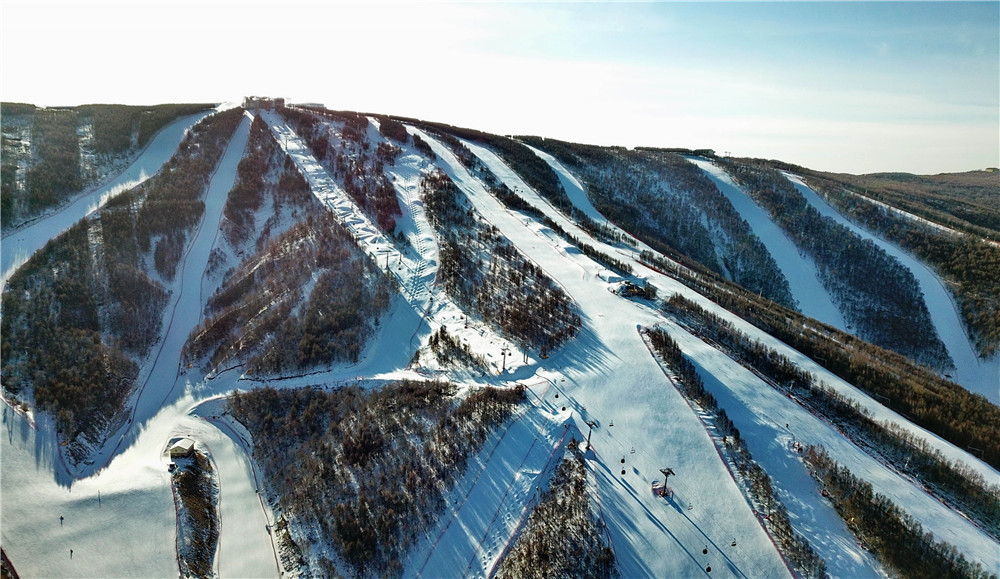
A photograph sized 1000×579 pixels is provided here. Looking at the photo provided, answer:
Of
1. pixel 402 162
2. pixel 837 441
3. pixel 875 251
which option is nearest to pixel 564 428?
pixel 837 441

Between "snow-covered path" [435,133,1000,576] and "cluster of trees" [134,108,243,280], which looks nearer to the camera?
"snow-covered path" [435,133,1000,576]

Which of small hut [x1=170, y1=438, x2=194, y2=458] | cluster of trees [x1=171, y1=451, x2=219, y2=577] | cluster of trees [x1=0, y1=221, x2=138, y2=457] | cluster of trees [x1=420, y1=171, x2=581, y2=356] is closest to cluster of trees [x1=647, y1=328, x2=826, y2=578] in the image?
cluster of trees [x1=420, y1=171, x2=581, y2=356]

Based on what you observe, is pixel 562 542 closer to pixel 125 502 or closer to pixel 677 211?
pixel 125 502

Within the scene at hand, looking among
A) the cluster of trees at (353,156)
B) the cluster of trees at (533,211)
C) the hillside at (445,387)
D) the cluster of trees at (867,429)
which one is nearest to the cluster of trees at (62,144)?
the hillside at (445,387)

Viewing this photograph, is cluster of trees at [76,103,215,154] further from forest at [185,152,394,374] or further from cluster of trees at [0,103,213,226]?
forest at [185,152,394,374]

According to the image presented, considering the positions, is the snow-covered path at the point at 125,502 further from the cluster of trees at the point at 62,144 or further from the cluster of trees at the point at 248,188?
the cluster of trees at the point at 62,144

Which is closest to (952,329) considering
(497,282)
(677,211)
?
(677,211)
